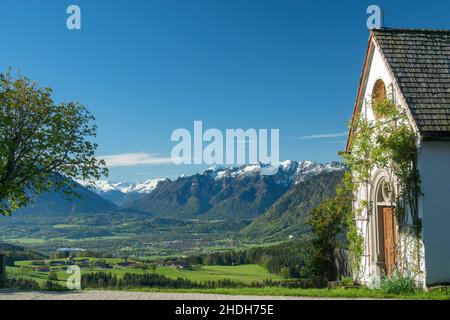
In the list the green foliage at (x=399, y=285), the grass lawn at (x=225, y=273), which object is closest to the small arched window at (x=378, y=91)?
the green foliage at (x=399, y=285)

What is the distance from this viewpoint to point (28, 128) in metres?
22.4

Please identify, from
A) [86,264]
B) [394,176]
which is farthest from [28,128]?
[86,264]

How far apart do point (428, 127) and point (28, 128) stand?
55.0ft

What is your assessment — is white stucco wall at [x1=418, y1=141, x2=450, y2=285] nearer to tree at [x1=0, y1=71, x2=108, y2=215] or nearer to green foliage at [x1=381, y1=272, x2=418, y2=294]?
Result: green foliage at [x1=381, y1=272, x2=418, y2=294]

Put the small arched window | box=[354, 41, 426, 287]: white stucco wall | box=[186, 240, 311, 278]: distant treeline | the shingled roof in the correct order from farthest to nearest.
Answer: box=[186, 240, 311, 278]: distant treeline → the small arched window → box=[354, 41, 426, 287]: white stucco wall → the shingled roof

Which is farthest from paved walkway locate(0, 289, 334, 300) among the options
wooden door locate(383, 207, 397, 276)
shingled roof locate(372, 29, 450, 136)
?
shingled roof locate(372, 29, 450, 136)

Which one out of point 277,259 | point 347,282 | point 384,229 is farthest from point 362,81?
point 277,259

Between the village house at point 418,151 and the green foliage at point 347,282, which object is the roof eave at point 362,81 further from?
the green foliage at point 347,282

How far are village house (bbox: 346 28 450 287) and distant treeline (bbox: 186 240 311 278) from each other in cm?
711

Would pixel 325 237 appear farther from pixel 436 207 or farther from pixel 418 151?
pixel 418 151

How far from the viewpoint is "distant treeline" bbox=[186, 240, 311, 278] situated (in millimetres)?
78681

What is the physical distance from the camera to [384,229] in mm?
21812

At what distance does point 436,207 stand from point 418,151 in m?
2.08
